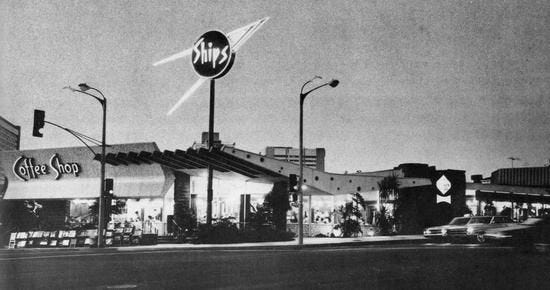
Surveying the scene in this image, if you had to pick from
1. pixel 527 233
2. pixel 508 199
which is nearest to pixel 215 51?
pixel 527 233

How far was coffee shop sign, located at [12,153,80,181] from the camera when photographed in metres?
45.9

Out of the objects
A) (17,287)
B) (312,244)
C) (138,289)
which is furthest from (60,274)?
(312,244)

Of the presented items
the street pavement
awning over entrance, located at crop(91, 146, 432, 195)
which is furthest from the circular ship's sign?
the street pavement

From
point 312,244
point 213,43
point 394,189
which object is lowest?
point 312,244

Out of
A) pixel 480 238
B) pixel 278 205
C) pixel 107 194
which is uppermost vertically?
pixel 107 194

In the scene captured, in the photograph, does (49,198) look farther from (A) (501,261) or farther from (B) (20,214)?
(A) (501,261)

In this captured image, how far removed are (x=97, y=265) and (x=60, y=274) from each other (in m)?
2.69

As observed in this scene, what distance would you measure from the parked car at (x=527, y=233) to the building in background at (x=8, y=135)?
87.8 metres

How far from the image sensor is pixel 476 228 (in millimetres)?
27125

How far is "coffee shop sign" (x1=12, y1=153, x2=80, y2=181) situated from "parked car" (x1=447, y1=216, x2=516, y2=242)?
95.4 ft

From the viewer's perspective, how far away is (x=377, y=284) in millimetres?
12805

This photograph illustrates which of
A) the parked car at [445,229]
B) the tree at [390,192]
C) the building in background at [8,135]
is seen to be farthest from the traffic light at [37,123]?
the building in background at [8,135]

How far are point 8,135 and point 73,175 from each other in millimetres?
65844

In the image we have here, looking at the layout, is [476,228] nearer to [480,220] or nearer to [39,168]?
[480,220]
